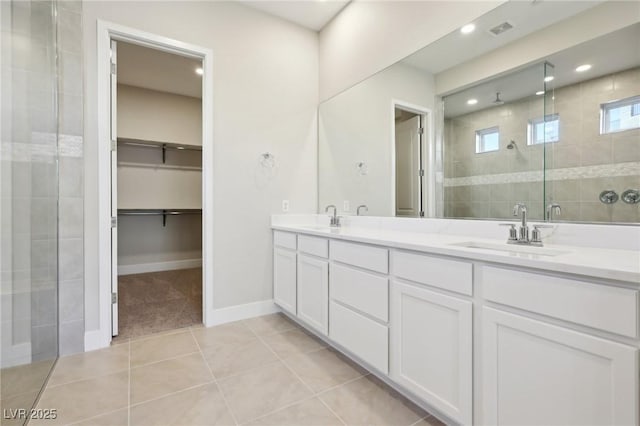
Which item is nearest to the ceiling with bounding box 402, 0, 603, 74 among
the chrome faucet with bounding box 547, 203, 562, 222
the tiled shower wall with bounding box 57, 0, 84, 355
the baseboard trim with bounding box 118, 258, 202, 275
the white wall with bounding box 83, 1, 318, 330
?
the chrome faucet with bounding box 547, 203, 562, 222

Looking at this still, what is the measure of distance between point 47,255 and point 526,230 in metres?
2.80

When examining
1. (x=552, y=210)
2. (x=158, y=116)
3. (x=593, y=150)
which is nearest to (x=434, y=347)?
(x=552, y=210)

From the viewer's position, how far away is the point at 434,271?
4.46 feet

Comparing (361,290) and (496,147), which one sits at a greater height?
(496,147)

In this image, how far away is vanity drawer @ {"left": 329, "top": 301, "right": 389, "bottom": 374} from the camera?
1.62m

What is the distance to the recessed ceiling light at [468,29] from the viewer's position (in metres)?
1.82

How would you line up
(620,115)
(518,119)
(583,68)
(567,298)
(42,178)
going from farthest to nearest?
(42,178), (518,119), (583,68), (620,115), (567,298)

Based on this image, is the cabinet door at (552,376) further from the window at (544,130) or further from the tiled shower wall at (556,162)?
the window at (544,130)

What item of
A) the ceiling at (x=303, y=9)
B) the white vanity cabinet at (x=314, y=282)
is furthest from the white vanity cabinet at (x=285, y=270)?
the ceiling at (x=303, y=9)

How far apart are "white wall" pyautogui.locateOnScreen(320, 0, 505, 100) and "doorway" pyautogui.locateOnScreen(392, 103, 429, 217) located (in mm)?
468

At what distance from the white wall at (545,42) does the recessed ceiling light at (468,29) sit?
0.17 metres

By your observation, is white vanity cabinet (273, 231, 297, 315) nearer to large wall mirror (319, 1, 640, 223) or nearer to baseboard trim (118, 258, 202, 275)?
large wall mirror (319, 1, 640, 223)

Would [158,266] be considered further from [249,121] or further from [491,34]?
[491,34]

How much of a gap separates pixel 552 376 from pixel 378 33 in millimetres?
2528
